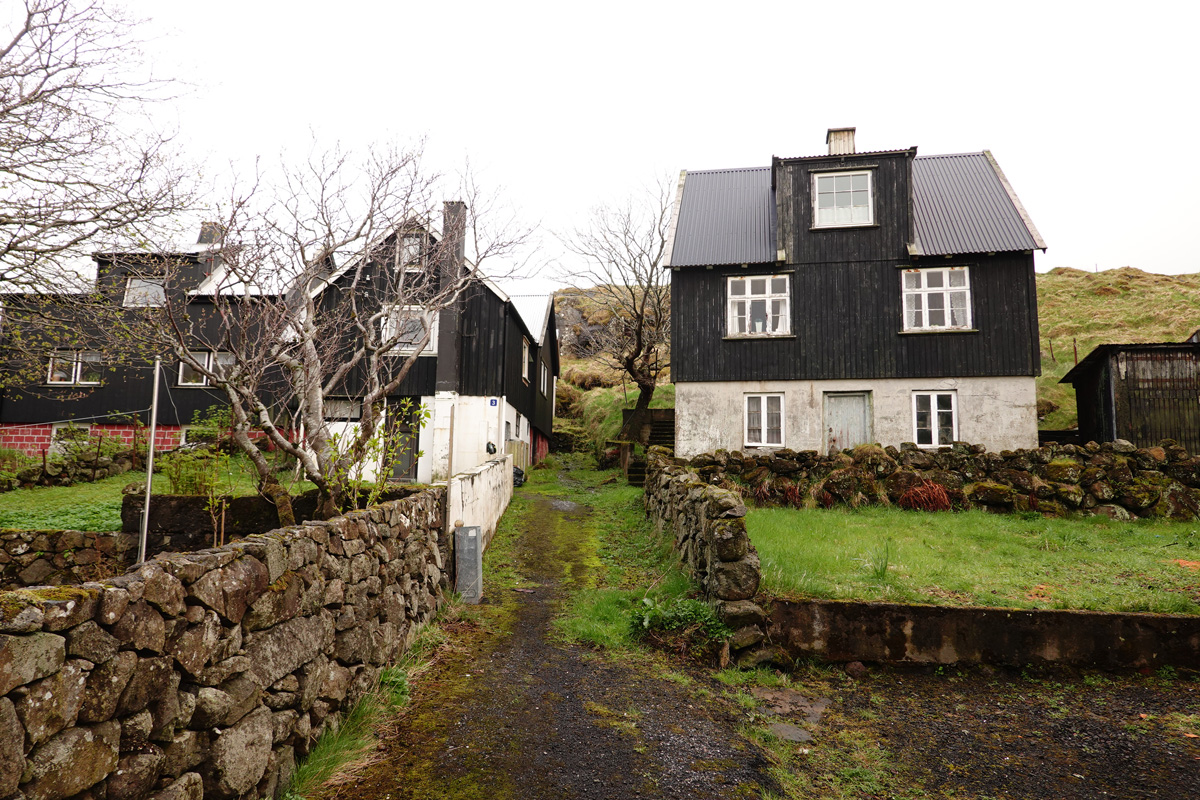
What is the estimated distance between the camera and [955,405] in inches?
655

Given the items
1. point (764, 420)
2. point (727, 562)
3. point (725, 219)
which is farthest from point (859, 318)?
point (727, 562)

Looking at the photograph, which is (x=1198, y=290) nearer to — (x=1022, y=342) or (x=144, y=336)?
(x=1022, y=342)

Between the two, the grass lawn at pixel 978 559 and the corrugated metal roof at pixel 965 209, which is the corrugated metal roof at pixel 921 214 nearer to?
the corrugated metal roof at pixel 965 209

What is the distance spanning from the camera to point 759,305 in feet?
59.2

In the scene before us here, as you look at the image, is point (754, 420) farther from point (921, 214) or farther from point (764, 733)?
point (764, 733)

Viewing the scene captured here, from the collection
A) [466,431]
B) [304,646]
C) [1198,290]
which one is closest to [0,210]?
[304,646]

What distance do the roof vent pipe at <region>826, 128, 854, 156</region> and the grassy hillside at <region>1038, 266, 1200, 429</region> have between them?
12.0 metres

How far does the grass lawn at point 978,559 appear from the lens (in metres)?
7.54

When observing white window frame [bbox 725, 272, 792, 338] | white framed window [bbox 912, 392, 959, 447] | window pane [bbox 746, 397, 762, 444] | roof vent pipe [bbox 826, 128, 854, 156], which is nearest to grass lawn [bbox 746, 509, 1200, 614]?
white framed window [bbox 912, 392, 959, 447]

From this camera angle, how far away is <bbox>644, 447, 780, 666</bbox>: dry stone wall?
7113 millimetres

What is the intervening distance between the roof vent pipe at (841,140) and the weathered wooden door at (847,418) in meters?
7.38

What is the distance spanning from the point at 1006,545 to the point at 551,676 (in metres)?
7.61

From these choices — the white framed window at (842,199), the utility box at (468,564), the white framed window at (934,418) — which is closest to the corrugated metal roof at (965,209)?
the white framed window at (842,199)

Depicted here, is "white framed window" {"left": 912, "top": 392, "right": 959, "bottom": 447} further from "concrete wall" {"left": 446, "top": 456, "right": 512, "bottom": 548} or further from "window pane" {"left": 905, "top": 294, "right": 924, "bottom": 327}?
"concrete wall" {"left": 446, "top": 456, "right": 512, "bottom": 548}
